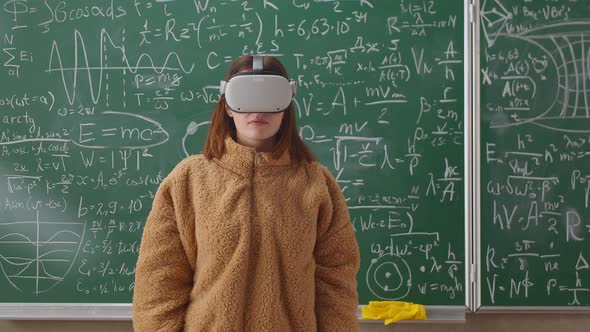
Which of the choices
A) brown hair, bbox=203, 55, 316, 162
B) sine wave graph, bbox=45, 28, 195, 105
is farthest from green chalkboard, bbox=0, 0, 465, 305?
brown hair, bbox=203, 55, 316, 162

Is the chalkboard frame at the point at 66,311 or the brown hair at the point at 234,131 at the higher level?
the brown hair at the point at 234,131

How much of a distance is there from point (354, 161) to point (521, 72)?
0.70 metres

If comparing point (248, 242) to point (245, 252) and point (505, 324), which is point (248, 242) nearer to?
point (245, 252)

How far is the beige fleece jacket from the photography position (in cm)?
127

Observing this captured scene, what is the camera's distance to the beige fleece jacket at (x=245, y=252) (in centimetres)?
127

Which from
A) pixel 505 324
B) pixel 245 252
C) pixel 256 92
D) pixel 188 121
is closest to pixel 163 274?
pixel 245 252

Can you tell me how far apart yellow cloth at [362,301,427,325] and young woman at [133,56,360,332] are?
29.9 inches

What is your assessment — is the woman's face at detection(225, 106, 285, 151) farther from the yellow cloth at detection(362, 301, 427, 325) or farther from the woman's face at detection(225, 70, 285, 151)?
the yellow cloth at detection(362, 301, 427, 325)

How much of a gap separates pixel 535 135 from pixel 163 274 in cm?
148

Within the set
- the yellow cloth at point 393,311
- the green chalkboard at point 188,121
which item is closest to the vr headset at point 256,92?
the green chalkboard at point 188,121

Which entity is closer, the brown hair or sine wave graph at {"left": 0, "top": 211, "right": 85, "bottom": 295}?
the brown hair

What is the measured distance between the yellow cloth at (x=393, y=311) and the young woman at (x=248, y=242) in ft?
2.49

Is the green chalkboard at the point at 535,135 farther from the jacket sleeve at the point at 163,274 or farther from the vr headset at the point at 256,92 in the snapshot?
the jacket sleeve at the point at 163,274

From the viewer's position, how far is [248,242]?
1.27 meters
